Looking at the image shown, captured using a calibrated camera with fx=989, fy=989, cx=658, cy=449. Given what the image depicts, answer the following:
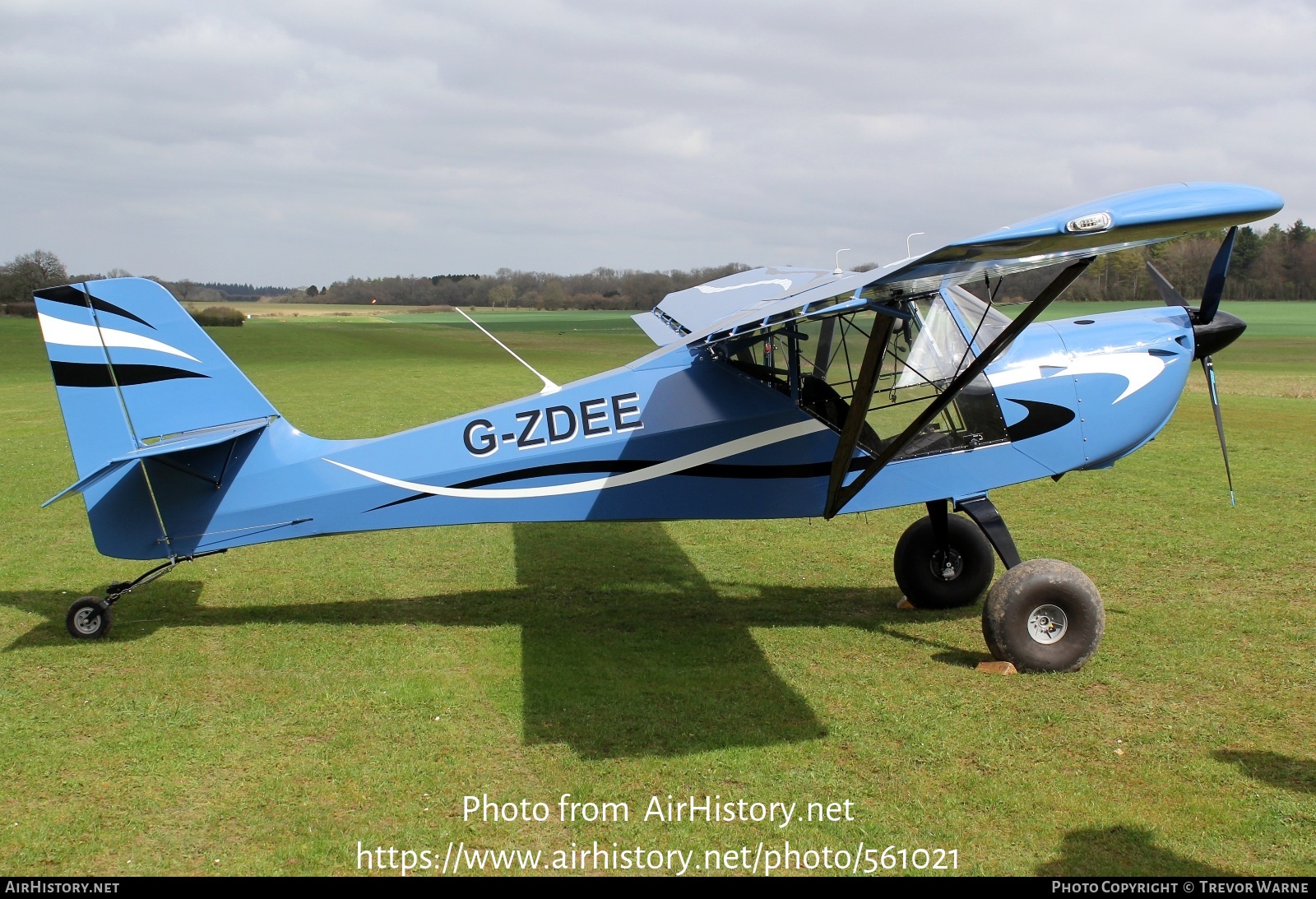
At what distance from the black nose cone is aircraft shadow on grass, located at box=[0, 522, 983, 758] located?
2.49 metres

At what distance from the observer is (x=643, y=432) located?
6.75 metres

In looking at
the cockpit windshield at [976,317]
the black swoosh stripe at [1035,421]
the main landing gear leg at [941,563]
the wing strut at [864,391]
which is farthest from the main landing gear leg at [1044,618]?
the cockpit windshield at [976,317]

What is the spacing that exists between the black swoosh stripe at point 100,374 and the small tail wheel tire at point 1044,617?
18.7ft

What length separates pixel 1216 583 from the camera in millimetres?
7953

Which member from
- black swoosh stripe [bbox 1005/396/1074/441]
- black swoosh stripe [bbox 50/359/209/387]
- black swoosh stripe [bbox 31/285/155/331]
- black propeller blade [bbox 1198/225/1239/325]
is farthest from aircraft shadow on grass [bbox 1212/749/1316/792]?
black swoosh stripe [bbox 31/285/155/331]

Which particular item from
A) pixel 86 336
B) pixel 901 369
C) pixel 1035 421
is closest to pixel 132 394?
pixel 86 336

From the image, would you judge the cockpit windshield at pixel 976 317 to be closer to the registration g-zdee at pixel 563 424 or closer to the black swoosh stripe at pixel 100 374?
the registration g-zdee at pixel 563 424

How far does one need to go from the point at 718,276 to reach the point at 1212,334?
914cm

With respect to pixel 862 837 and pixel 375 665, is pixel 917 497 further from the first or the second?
pixel 375 665

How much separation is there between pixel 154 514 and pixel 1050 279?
5935 millimetres

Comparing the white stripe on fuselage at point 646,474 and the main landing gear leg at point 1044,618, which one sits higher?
the white stripe on fuselage at point 646,474

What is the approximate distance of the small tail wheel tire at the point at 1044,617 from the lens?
6070 millimetres

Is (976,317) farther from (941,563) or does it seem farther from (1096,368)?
(941,563)

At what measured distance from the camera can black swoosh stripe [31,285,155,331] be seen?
6.47 metres
